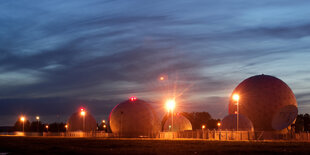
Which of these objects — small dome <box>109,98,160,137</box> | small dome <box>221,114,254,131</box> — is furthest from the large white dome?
small dome <box>109,98,160,137</box>

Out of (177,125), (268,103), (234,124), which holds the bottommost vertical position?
(177,125)

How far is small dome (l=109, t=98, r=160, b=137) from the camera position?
92.0 m

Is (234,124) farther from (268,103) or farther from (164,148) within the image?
(164,148)

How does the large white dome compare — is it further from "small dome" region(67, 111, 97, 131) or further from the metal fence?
"small dome" region(67, 111, 97, 131)

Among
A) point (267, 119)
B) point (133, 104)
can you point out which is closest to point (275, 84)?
point (267, 119)

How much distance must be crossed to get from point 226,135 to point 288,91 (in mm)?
28744

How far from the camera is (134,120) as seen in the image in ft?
304

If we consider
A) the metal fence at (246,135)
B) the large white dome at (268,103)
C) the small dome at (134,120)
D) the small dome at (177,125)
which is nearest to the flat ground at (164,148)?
the metal fence at (246,135)

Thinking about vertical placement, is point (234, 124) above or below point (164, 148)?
above

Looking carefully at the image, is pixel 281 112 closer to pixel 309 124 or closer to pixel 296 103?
pixel 296 103

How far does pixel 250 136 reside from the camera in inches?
2486

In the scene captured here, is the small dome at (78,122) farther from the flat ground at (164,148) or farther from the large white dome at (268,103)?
the flat ground at (164,148)

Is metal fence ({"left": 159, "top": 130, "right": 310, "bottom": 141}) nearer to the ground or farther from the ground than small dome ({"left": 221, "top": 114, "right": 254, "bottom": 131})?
nearer to the ground

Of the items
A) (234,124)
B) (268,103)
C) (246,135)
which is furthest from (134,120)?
(246,135)
